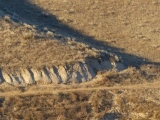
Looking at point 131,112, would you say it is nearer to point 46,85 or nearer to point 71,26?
point 46,85

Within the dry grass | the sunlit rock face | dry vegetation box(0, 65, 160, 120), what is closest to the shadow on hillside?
the sunlit rock face

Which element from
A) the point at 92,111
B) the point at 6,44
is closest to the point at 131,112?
the point at 92,111

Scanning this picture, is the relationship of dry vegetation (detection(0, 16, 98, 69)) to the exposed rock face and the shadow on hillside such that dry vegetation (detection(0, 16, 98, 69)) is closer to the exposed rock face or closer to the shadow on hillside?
A: the exposed rock face

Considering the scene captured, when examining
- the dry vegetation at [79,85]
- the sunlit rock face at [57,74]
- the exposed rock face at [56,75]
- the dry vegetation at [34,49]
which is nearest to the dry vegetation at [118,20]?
the dry vegetation at [79,85]

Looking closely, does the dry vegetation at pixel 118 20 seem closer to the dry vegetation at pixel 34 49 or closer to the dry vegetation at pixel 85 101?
the dry vegetation at pixel 34 49

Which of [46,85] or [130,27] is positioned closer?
[46,85]
